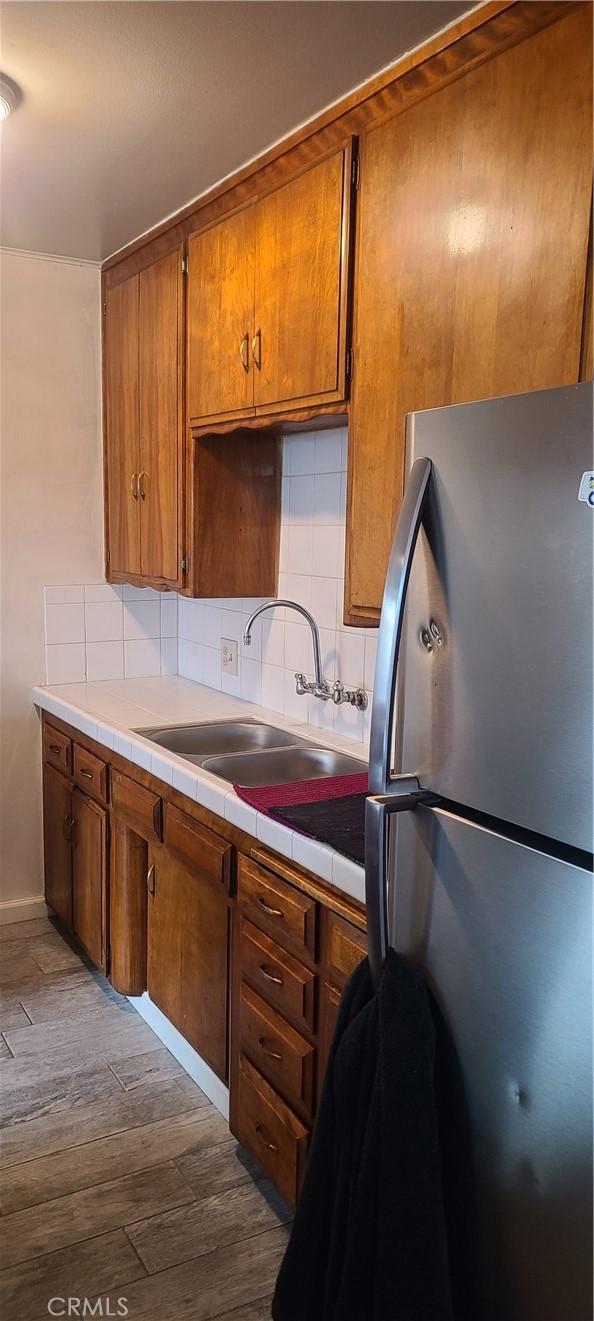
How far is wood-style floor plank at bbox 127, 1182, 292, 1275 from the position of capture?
6.18 ft

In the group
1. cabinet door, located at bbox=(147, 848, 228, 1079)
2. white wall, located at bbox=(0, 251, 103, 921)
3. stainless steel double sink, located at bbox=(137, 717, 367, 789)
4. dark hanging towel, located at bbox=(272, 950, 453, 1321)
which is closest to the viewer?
dark hanging towel, located at bbox=(272, 950, 453, 1321)

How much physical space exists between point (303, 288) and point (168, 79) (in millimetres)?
490

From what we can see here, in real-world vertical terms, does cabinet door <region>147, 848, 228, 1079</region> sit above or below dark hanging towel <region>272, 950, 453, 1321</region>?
below

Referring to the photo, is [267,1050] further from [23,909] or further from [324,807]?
[23,909]

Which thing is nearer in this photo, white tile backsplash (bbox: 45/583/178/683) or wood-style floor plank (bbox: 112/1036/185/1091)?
wood-style floor plank (bbox: 112/1036/185/1091)

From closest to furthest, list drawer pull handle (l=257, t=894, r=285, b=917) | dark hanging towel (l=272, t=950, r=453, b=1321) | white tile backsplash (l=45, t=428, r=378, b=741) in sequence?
dark hanging towel (l=272, t=950, r=453, b=1321) → drawer pull handle (l=257, t=894, r=285, b=917) → white tile backsplash (l=45, t=428, r=378, b=741)

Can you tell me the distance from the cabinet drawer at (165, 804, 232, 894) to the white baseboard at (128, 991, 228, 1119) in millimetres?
557

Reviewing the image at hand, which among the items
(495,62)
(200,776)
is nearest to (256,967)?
(200,776)

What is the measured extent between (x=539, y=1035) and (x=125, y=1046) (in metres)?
1.96

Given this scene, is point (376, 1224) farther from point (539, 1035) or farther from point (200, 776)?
point (200, 776)

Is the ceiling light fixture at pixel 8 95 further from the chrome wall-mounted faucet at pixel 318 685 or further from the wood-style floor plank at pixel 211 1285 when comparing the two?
the wood-style floor plank at pixel 211 1285

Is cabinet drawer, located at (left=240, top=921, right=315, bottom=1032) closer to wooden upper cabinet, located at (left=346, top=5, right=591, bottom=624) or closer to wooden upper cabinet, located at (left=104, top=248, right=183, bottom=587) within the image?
wooden upper cabinet, located at (left=346, top=5, right=591, bottom=624)

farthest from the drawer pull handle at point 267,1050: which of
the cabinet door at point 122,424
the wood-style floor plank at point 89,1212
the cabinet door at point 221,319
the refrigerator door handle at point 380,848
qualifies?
the cabinet door at point 122,424

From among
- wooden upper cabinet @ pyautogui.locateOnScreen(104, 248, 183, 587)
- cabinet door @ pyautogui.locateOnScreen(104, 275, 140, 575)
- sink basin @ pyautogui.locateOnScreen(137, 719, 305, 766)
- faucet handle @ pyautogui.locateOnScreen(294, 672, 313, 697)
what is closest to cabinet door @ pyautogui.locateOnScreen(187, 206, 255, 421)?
wooden upper cabinet @ pyautogui.locateOnScreen(104, 248, 183, 587)
